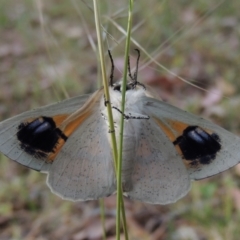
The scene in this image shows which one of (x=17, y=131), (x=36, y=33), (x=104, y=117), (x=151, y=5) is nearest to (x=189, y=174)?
(x=104, y=117)

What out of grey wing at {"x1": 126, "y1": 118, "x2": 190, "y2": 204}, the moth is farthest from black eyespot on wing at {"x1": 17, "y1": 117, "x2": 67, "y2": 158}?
grey wing at {"x1": 126, "y1": 118, "x2": 190, "y2": 204}

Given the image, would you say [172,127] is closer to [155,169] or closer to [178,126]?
[178,126]

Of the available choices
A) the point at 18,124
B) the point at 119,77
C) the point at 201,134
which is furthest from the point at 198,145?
the point at 119,77

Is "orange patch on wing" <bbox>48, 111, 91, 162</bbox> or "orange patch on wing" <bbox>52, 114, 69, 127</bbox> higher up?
"orange patch on wing" <bbox>52, 114, 69, 127</bbox>

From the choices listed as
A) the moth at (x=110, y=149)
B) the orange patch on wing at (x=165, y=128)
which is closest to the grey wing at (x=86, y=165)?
the moth at (x=110, y=149)

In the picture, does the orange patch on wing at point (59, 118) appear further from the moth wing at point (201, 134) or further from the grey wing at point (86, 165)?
the moth wing at point (201, 134)

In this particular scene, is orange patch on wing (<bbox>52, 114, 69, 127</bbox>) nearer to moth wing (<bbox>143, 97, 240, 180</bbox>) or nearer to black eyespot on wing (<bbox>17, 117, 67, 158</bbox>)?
black eyespot on wing (<bbox>17, 117, 67, 158</bbox>)
